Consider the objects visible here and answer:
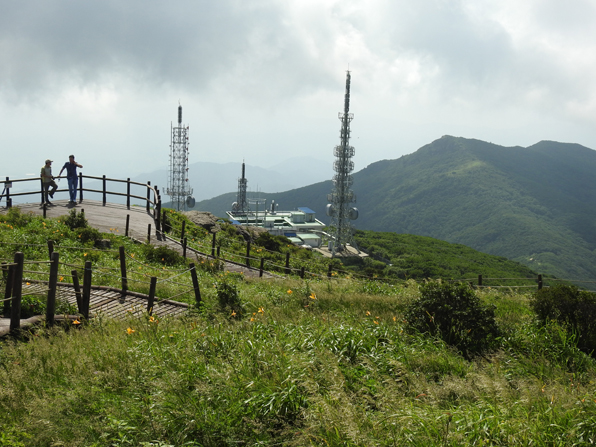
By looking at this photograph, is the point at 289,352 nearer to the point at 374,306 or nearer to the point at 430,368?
the point at 430,368

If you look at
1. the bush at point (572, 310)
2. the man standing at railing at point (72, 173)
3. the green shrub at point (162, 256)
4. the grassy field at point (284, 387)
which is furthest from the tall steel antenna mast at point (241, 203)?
the grassy field at point (284, 387)

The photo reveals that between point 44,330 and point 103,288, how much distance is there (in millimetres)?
3584

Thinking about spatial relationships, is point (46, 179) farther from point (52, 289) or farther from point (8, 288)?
point (52, 289)

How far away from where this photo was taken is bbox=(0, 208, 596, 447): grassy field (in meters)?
4.65

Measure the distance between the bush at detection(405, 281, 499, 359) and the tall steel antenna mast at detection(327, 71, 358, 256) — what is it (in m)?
76.8

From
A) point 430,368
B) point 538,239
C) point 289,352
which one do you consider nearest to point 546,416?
point 430,368

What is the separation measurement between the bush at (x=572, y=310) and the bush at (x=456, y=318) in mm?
1288

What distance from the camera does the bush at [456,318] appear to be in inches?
324

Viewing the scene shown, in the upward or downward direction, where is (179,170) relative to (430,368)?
upward

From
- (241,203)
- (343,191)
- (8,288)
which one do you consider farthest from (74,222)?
(241,203)

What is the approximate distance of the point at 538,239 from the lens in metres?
183

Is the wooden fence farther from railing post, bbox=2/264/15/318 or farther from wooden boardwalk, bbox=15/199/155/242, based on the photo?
wooden boardwalk, bbox=15/199/155/242

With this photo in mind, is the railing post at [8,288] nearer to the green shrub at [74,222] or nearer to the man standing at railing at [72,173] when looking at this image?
the green shrub at [74,222]

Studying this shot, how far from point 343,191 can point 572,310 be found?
3175 inches
